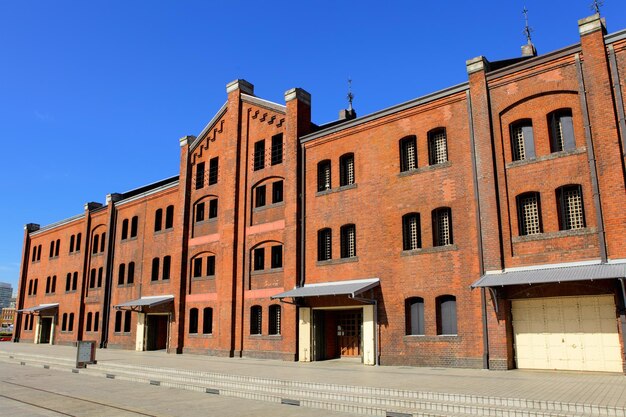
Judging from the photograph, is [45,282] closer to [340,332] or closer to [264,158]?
[264,158]

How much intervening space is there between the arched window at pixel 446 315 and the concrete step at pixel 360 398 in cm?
700

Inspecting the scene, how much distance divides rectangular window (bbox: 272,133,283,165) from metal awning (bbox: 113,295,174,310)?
432 inches

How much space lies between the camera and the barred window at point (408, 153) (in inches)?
842

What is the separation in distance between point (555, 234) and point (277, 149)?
48.0 feet

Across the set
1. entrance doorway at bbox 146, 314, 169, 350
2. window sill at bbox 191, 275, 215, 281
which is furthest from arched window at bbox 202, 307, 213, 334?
entrance doorway at bbox 146, 314, 169, 350

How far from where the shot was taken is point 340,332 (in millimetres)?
23609

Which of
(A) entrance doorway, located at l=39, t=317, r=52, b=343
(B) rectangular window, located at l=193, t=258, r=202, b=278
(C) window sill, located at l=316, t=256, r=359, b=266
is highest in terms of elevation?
(B) rectangular window, located at l=193, t=258, r=202, b=278

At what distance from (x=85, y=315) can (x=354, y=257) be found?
85.8 feet

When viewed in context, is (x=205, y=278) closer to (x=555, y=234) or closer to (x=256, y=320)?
(x=256, y=320)

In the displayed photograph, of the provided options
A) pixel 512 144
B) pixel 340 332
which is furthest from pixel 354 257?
pixel 512 144

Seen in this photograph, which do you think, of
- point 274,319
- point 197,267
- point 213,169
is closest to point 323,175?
point 274,319

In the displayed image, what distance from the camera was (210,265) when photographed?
29.3 meters

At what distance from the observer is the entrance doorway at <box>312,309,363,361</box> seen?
75.3 ft

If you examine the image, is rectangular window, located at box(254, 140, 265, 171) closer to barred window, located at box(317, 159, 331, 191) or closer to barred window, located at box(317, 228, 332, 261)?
barred window, located at box(317, 159, 331, 191)
